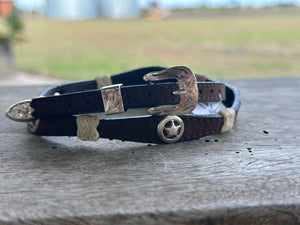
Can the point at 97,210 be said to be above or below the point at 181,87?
below

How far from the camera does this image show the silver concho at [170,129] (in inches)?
29.6

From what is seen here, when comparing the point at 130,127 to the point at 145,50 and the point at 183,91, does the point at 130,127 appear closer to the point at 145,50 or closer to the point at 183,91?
the point at 183,91

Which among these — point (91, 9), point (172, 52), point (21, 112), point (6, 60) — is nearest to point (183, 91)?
point (21, 112)

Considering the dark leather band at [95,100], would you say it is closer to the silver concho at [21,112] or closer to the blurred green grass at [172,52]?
the silver concho at [21,112]

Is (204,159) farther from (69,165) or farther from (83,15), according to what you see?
(83,15)

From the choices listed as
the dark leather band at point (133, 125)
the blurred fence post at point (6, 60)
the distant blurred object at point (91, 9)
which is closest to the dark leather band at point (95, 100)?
the dark leather band at point (133, 125)

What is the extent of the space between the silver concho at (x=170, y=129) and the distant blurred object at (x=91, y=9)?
16.0 m

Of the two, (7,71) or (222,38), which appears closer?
(7,71)

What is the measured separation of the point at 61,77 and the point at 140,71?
12.5 feet

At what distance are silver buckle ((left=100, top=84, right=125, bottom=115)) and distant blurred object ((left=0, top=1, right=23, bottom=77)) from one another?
3.01 meters

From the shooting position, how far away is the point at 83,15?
55.0 ft

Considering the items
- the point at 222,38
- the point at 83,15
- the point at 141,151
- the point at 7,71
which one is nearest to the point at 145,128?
the point at 141,151

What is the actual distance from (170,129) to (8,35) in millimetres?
3327

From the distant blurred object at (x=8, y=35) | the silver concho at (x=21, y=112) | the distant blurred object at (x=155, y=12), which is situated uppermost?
the distant blurred object at (x=155, y=12)
